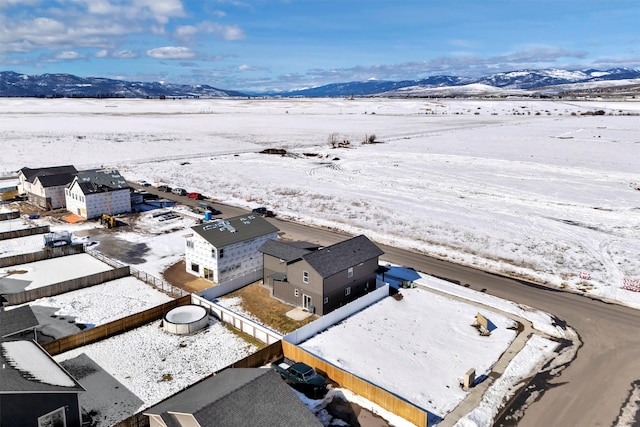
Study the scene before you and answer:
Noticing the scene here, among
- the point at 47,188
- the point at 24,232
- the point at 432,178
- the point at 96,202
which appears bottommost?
the point at 24,232

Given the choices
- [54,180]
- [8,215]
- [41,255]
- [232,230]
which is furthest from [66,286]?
[54,180]

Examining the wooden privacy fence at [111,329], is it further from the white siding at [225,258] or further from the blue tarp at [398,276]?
the blue tarp at [398,276]

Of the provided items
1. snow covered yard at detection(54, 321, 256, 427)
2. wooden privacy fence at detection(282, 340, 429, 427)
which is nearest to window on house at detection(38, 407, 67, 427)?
snow covered yard at detection(54, 321, 256, 427)

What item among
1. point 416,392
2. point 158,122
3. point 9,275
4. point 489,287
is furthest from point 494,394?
point 158,122

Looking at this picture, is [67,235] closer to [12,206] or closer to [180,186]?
[12,206]

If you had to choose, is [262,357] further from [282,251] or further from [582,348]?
[582,348]
